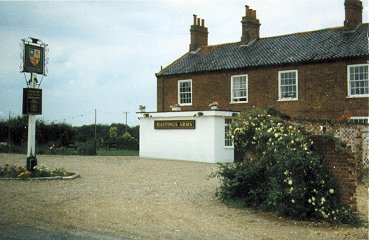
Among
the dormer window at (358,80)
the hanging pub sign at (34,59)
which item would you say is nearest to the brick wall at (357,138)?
the dormer window at (358,80)

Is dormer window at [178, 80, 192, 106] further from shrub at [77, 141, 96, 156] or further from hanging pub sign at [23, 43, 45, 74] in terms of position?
hanging pub sign at [23, 43, 45, 74]

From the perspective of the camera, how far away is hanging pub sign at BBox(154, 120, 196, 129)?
1026 inches

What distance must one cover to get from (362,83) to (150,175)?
14407 millimetres

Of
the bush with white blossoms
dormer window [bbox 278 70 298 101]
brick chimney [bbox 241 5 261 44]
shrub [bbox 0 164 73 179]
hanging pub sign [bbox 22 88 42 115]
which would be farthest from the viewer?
brick chimney [bbox 241 5 261 44]

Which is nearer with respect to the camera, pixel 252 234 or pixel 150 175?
pixel 252 234

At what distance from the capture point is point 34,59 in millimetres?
16078

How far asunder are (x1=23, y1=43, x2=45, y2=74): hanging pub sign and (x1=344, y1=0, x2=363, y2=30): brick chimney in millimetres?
19616

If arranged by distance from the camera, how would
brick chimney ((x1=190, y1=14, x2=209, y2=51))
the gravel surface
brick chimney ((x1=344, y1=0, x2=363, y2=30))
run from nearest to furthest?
the gravel surface → brick chimney ((x1=344, y1=0, x2=363, y2=30)) → brick chimney ((x1=190, y1=14, x2=209, y2=51))

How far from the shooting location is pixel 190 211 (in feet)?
33.6

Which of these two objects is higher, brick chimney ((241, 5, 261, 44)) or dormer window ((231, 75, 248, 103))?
brick chimney ((241, 5, 261, 44))

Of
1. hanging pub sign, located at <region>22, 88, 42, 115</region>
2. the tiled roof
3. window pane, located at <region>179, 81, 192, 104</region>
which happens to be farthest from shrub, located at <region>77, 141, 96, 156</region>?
hanging pub sign, located at <region>22, 88, 42, 115</region>

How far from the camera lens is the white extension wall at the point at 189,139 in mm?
25188

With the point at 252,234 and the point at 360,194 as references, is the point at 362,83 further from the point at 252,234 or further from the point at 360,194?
the point at 252,234

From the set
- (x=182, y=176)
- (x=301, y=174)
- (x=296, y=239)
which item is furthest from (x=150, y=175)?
(x=296, y=239)
